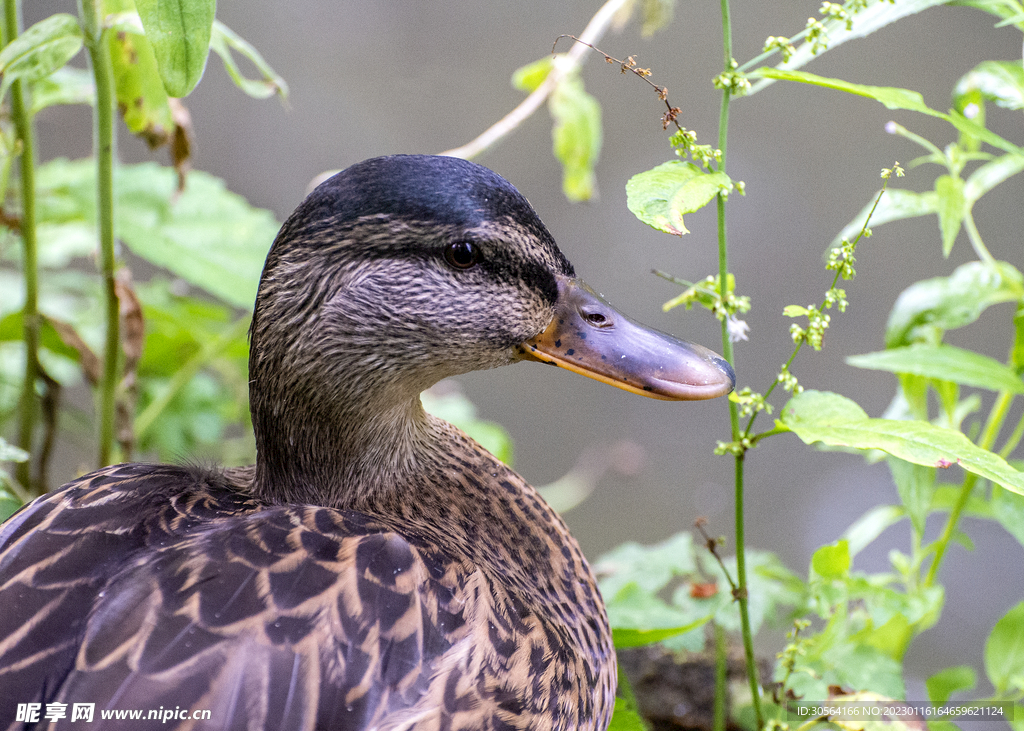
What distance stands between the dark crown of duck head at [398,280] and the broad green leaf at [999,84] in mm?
424

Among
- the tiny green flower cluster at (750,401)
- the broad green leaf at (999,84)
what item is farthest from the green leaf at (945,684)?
the broad green leaf at (999,84)

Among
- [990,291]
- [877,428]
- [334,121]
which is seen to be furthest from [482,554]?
[334,121]

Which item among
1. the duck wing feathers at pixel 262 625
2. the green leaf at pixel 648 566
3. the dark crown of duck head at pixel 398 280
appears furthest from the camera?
the green leaf at pixel 648 566

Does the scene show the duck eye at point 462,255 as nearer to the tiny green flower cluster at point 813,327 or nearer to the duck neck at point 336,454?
the duck neck at point 336,454

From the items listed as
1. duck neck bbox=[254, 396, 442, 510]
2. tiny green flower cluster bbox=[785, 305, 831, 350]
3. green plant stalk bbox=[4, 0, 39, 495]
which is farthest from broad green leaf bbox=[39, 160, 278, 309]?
tiny green flower cluster bbox=[785, 305, 831, 350]

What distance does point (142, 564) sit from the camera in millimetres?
619

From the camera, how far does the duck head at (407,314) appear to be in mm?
670

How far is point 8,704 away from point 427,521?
362 millimetres

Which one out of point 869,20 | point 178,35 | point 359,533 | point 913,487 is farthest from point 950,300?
point 178,35

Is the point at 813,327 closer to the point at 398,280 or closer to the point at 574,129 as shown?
the point at 398,280

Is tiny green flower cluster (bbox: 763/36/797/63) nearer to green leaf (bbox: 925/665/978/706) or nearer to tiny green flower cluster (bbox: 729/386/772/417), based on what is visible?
tiny green flower cluster (bbox: 729/386/772/417)

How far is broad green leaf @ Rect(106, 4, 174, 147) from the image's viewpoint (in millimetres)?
937

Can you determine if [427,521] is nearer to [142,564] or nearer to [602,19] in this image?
Answer: [142,564]

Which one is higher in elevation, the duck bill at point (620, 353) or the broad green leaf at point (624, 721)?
the duck bill at point (620, 353)
